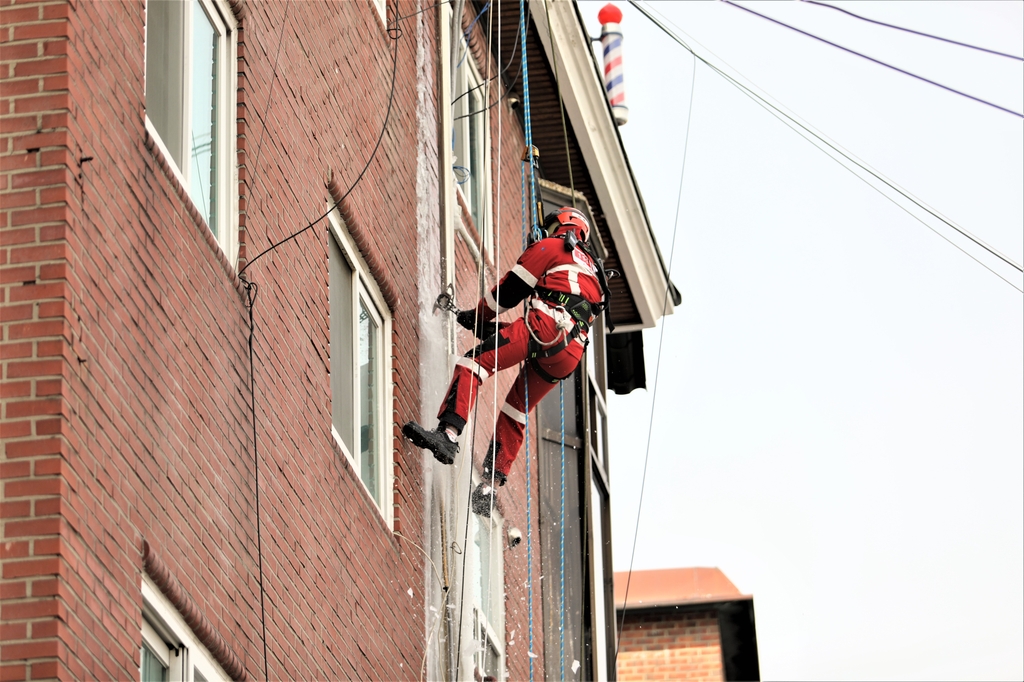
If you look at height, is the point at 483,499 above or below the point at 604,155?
below

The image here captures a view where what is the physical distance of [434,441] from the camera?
1027cm

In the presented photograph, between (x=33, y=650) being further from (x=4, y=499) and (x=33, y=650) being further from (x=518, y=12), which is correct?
(x=518, y=12)

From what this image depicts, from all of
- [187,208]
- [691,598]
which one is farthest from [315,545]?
[691,598]

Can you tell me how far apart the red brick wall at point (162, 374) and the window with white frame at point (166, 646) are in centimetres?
13

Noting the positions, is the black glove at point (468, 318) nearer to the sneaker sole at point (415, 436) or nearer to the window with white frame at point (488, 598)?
the sneaker sole at point (415, 436)

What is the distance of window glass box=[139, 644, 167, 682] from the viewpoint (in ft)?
22.2

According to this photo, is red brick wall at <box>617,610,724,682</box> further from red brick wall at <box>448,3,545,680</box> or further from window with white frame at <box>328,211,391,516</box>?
window with white frame at <box>328,211,391,516</box>

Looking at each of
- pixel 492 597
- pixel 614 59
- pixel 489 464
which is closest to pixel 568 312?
pixel 489 464

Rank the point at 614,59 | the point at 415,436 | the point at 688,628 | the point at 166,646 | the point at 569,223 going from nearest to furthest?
1. the point at 166,646
2. the point at 415,436
3. the point at 569,223
4. the point at 614,59
5. the point at 688,628

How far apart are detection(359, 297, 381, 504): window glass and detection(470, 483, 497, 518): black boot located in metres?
0.98

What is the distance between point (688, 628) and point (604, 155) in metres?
8.84

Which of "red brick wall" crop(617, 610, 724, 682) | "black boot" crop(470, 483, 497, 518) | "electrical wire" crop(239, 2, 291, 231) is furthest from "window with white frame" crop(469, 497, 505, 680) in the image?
"red brick wall" crop(617, 610, 724, 682)

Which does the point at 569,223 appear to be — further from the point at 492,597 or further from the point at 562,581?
the point at 562,581

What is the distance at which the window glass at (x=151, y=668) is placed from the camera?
22.2 ft
